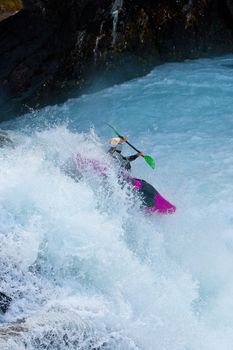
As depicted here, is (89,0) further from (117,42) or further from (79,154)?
(79,154)

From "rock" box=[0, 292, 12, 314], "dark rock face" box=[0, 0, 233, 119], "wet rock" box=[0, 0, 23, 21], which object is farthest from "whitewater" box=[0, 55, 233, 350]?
"wet rock" box=[0, 0, 23, 21]

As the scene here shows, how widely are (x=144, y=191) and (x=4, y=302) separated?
10.9 ft

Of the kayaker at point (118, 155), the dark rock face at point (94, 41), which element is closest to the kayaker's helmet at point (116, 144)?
the kayaker at point (118, 155)

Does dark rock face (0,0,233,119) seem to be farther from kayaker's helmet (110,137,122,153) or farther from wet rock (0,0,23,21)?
kayaker's helmet (110,137,122,153)

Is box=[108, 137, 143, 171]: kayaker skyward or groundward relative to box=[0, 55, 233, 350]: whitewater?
skyward

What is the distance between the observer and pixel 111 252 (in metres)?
6.34

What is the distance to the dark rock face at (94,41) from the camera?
10883 millimetres

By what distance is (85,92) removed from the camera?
13.2 metres

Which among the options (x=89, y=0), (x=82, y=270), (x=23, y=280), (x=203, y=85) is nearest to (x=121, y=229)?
(x=82, y=270)

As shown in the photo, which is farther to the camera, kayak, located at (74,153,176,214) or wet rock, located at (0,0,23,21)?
wet rock, located at (0,0,23,21)

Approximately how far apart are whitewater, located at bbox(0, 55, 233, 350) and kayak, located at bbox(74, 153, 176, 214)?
0.17 meters

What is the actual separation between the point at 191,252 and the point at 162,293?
1207mm

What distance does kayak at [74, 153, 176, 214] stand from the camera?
7.72 m

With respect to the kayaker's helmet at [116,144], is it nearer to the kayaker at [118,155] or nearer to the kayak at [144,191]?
the kayaker at [118,155]
